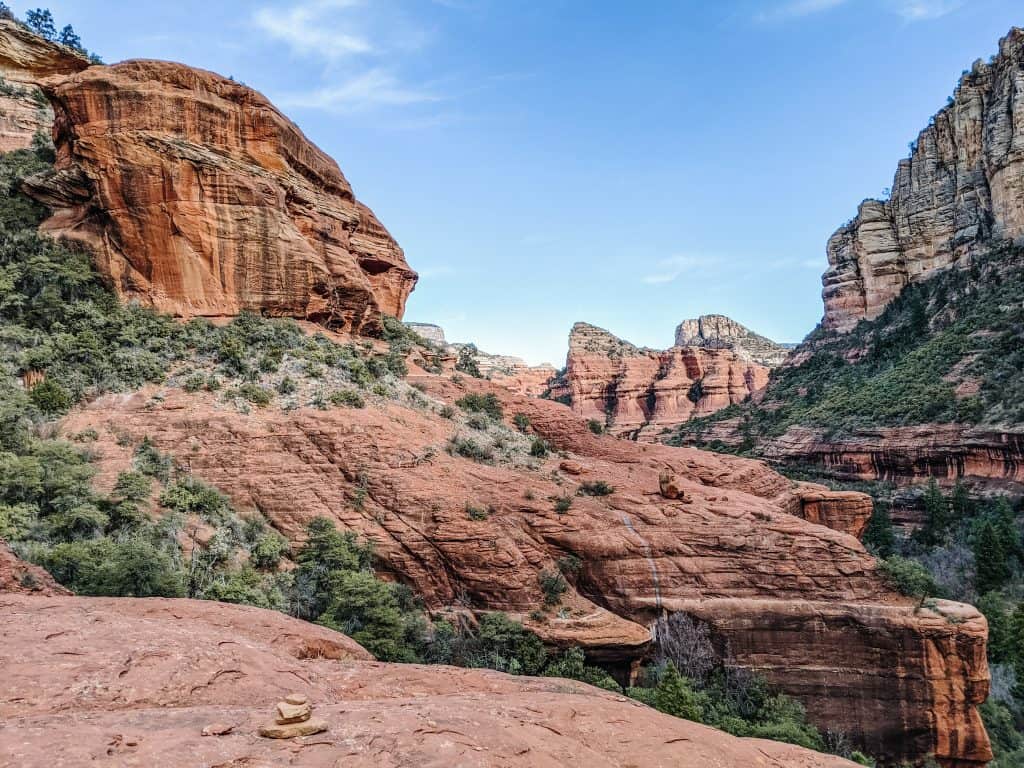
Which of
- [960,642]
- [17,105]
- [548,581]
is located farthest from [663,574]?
[17,105]

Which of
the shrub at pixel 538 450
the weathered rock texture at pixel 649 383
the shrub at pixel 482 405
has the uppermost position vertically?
the weathered rock texture at pixel 649 383

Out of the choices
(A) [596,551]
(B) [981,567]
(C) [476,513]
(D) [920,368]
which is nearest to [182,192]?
(C) [476,513]

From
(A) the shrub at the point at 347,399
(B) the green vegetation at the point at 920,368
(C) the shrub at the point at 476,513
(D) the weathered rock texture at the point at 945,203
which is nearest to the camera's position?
(C) the shrub at the point at 476,513

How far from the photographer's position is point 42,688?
5613 mm

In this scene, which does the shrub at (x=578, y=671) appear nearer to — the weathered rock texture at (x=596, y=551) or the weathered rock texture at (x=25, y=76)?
the weathered rock texture at (x=596, y=551)

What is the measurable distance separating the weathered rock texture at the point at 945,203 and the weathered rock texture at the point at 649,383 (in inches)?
643

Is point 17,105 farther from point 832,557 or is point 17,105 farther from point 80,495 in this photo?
point 832,557

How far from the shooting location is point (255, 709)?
5527 mm

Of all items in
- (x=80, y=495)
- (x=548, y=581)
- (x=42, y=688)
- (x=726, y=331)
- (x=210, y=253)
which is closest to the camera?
(x=42, y=688)

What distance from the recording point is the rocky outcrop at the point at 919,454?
4122 cm

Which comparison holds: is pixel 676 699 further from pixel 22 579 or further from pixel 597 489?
pixel 22 579

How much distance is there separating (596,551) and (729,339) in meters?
115

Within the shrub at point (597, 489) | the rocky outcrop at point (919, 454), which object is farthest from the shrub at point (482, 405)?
the rocky outcrop at point (919, 454)

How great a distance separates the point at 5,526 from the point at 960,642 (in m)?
26.6
